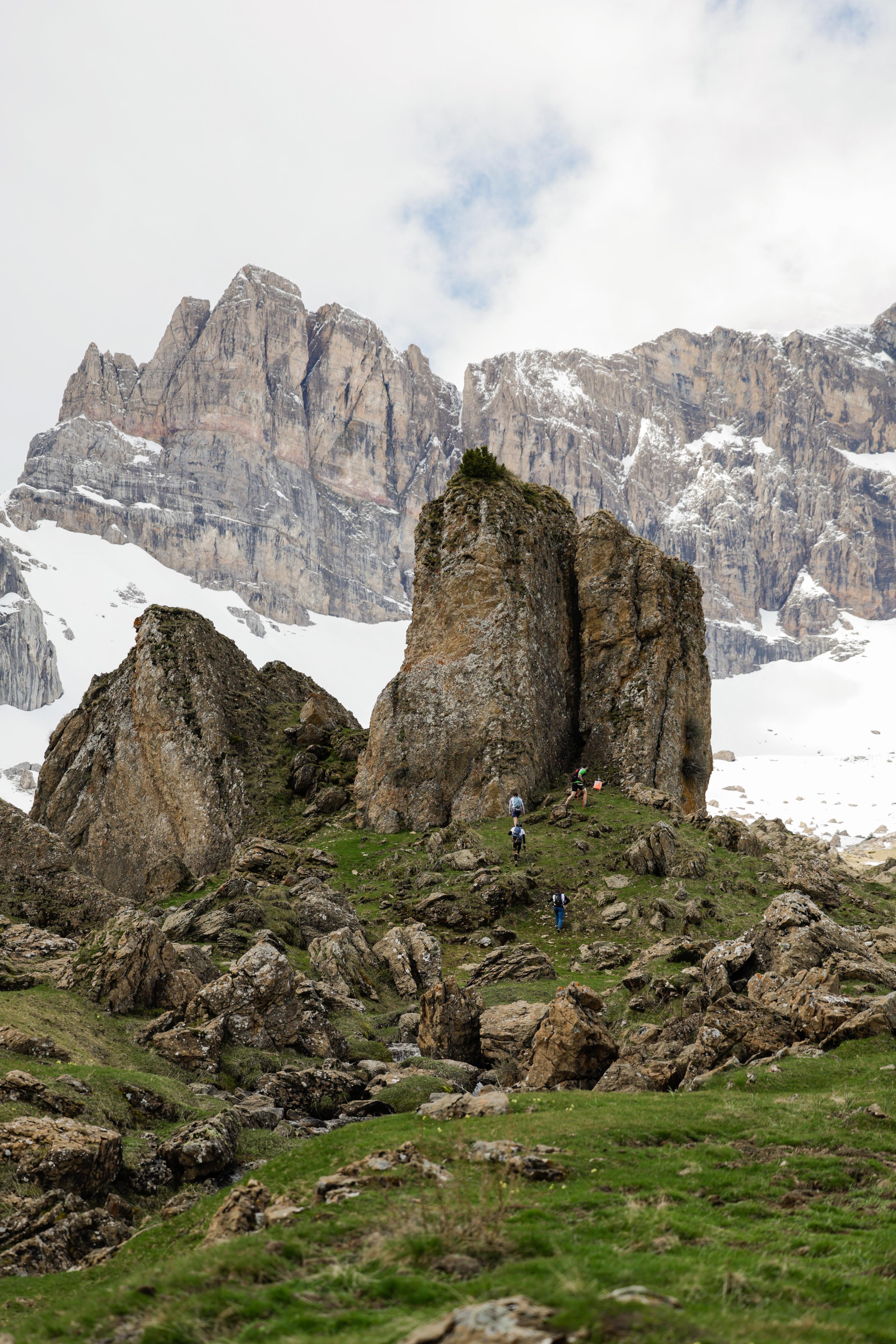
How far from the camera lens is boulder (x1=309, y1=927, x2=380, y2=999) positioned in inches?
1153

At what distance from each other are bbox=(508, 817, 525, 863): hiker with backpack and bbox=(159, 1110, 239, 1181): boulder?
82.8ft

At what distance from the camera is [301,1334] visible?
7074mm

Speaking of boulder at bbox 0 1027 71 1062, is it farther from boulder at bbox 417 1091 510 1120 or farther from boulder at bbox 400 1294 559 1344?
boulder at bbox 400 1294 559 1344

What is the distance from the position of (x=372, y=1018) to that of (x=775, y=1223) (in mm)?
19125

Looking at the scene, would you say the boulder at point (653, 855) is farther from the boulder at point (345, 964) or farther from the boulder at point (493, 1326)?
the boulder at point (493, 1326)

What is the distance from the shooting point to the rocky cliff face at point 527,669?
49.1 meters

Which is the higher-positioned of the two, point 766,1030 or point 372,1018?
point 766,1030

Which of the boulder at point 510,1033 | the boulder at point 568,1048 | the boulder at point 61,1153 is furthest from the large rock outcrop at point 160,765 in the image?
the boulder at point 61,1153

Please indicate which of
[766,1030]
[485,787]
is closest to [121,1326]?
[766,1030]

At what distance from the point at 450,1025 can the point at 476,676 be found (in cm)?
2737

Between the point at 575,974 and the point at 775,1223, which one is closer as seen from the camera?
the point at 775,1223

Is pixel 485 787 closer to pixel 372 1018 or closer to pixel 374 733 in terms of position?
pixel 374 733

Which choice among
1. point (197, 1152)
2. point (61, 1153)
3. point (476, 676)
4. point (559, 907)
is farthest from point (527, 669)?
point (61, 1153)

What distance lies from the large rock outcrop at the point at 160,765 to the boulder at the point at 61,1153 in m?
36.7
